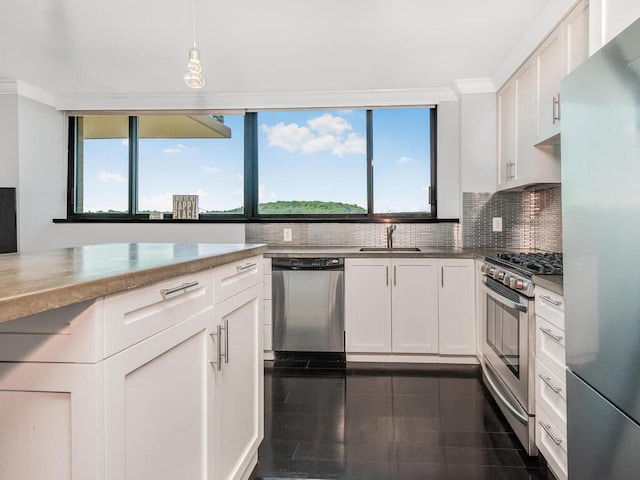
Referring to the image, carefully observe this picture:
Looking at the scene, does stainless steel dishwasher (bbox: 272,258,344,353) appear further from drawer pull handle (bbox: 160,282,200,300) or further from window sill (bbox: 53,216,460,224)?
drawer pull handle (bbox: 160,282,200,300)

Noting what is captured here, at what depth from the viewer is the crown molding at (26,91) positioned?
3.76 m

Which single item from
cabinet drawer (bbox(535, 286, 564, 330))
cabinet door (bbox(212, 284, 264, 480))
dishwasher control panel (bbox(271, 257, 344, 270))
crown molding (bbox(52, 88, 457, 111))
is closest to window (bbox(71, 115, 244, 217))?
crown molding (bbox(52, 88, 457, 111))

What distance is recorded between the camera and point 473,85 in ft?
12.0

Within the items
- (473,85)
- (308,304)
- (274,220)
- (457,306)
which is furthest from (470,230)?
(274,220)

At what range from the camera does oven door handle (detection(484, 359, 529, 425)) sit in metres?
2.09

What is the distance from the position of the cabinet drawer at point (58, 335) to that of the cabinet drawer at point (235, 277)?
0.63 meters

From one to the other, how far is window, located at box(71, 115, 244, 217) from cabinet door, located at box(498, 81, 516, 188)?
7.80 ft

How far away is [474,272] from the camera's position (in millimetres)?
3355

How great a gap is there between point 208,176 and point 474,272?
2.66m

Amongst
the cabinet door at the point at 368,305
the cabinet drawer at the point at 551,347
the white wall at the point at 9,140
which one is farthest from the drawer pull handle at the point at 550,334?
the white wall at the point at 9,140

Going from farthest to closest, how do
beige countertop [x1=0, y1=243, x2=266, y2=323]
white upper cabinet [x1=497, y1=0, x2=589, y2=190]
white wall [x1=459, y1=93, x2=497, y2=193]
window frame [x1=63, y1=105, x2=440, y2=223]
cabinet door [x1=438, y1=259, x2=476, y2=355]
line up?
window frame [x1=63, y1=105, x2=440, y2=223] < white wall [x1=459, y1=93, x2=497, y2=193] < cabinet door [x1=438, y1=259, x2=476, y2=355] < white upper cabinet [x1=497, y1=0, x2=589, y2=190] < beige countertop [x1=0, y1=243, x2=266, y2=323]

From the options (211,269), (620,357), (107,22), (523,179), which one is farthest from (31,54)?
(620,357)

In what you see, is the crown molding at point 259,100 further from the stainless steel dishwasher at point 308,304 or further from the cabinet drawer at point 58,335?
the cabinet drawer at point 58,335

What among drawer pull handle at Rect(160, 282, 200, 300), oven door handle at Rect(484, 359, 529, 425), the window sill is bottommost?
oven door handle at Rect(484, 359, 529, 425)
